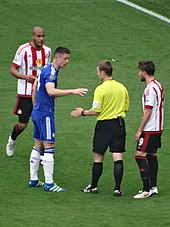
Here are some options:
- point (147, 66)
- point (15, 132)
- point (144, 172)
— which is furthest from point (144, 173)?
point (15, 132)

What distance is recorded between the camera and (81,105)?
17.7m

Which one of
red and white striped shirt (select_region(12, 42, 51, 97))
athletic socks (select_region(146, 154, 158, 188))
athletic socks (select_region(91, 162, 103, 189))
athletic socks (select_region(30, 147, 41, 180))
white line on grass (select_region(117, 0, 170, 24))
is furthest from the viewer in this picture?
white line on grass (select_region(117, 0, 170, 24))

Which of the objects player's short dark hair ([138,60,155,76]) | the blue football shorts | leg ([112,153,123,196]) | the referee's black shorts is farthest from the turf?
player's short dark hair ([138,60,155,76])

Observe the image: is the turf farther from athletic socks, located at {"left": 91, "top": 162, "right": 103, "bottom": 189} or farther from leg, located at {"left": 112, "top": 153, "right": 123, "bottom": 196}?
athletic socks, located at {"left": 91, "top": 162, "right": 103, "bottom": 189}

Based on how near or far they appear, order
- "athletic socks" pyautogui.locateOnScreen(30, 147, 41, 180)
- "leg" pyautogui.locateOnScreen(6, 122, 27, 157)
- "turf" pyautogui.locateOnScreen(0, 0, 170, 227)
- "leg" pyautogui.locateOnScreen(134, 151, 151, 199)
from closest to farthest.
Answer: "turf" pyautogui.locateOnScreen(0, 0, 170, 227)
"leg" pyautogui.locateOnScreen(134, 151, 151, 199)
"athletic socks" pyautogui.locateOnScreen(30, 147, 41, 180)
"leg" pyautogui.locateOnScreen(6, 122, 27, 157)

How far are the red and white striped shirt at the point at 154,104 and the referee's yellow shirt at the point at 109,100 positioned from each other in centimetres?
34

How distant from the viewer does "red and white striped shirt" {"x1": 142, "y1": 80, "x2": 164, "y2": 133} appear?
12461 millimetres

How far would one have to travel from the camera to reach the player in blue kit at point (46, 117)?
504 inches

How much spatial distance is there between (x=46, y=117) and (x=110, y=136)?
1.00 meters

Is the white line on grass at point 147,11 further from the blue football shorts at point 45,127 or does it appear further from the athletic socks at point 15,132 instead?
the blue football shorts at point 45,127

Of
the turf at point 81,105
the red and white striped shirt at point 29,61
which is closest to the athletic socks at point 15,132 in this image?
the turf at point 81,105

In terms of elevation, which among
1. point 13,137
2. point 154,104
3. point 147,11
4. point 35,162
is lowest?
point 35,162

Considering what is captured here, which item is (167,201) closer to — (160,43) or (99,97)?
(99,97)

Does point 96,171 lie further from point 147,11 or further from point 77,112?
point 147,11
